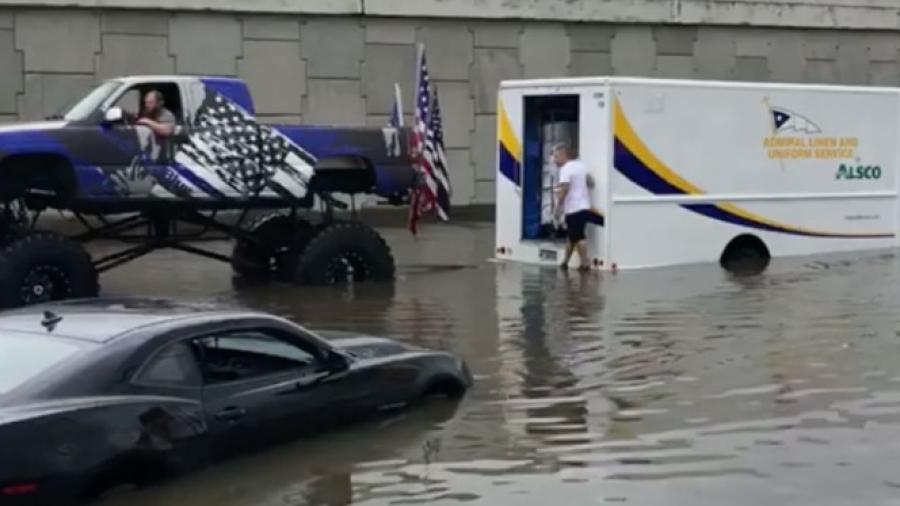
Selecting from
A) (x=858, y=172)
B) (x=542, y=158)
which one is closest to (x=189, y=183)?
(x=542, y=158)

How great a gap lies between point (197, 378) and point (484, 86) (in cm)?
2085

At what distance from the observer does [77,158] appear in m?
15.7

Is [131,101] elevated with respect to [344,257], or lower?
elevated

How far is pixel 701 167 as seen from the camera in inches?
787

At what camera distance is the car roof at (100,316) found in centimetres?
802

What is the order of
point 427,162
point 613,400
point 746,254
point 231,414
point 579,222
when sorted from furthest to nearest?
1. point 746,254
2. point 427,162
3. point 579,222
4. point 613,400
5. point 231,414

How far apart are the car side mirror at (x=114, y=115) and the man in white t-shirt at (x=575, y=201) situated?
5.77m

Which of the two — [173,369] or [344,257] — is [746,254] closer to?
[344,257]

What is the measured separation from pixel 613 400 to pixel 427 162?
978 cm

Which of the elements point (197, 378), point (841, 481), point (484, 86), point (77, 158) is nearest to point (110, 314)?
point (197, 378)

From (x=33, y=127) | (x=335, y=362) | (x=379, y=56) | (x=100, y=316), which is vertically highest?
(x=379, y=56)

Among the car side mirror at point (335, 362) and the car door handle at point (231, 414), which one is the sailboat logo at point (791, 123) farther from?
the car door handle at point (231, 414)

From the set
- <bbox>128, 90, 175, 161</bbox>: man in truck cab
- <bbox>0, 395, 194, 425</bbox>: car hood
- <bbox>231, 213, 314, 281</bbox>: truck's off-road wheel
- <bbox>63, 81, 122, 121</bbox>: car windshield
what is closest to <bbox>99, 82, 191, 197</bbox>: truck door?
<bbox>128, 90, 175, 161</bbox>: man in truck cab

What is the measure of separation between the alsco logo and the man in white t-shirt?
4353mm
